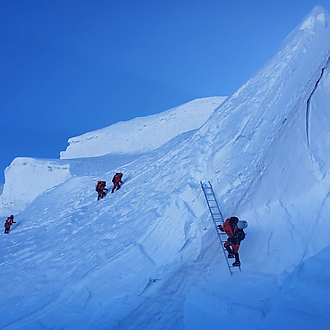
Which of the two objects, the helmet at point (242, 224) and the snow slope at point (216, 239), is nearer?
the snow slope at point (216, 239)

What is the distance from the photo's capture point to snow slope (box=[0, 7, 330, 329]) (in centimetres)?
483

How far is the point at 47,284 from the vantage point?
6152 mm

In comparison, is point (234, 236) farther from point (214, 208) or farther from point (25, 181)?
point (25, 181)

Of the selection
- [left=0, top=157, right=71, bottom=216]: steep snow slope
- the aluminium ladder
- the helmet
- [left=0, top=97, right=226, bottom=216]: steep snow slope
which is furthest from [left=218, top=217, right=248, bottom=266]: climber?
[left=0, top=157, right=71, bottom=216]: steep snow slope

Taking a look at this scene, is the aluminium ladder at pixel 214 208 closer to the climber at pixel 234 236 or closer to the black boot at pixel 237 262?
the climber at pixel 234 236

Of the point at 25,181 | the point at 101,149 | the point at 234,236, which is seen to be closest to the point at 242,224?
the point at 234,236

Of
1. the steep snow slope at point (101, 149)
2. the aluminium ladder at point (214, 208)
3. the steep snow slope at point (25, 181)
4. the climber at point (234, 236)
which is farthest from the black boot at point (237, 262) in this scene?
the steep snow slope at point (25, 181)

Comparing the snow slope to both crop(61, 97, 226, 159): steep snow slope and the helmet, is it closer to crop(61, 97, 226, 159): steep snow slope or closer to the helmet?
the helmet

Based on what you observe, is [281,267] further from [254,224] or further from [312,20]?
[312,20]

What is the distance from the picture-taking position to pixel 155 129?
23.3 meters

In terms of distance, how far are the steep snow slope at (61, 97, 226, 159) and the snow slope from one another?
1405cm

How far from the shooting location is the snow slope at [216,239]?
4828 millimetres

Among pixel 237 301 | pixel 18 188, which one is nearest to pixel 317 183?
pixel 237 301

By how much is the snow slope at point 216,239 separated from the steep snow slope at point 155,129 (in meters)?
14.1
